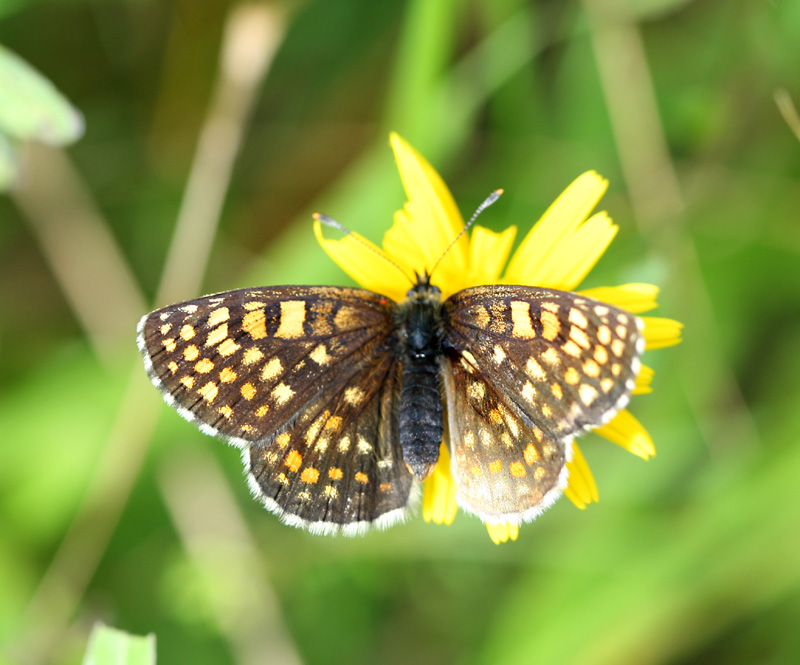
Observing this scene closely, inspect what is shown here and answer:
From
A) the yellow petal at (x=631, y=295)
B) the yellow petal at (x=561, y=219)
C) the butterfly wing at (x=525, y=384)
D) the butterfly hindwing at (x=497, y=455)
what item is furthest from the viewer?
the yellow petal at (x=561, y=219)

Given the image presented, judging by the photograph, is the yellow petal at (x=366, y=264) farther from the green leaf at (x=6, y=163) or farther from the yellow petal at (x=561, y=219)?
the green leaf at (x=6, y=163)

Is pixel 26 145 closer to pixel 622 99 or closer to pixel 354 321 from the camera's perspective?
pixel 354 321

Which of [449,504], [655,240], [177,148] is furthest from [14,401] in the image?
[655,240]

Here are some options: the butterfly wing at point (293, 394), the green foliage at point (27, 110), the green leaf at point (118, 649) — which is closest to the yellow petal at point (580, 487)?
the butterfly wing at point (293, 394)

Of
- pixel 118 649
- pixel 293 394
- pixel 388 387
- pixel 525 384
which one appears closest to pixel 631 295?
pixel 525 384

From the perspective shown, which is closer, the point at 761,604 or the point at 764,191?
the point at 761,604
